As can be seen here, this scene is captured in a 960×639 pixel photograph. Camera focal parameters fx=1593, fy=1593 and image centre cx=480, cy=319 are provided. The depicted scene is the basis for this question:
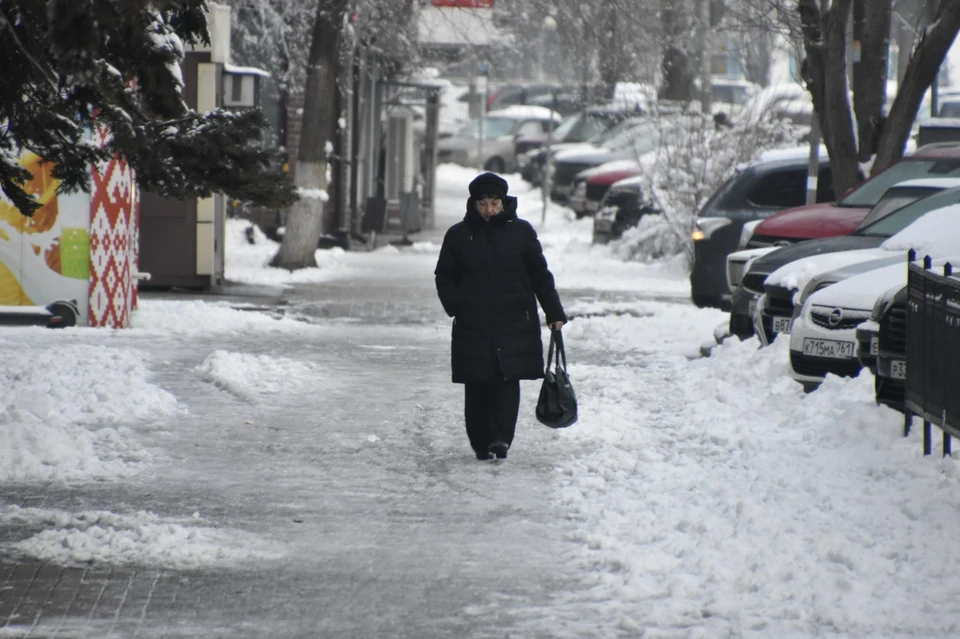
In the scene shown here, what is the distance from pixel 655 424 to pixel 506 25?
1537cm

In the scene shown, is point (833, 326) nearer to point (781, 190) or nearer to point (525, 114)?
point (781, 190)

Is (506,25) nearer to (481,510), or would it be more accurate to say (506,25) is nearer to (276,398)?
(276,398)

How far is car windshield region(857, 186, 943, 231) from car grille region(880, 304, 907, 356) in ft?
15.3

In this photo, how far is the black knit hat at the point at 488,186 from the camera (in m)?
8.30

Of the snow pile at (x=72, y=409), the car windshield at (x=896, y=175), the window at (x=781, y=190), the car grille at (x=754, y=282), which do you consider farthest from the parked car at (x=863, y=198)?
the snow pile at (x=72, y=409)

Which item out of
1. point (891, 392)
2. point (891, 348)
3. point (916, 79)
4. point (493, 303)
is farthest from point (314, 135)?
point (891, 348)

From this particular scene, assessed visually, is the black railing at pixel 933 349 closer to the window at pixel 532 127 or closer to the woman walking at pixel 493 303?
the woman walking at pixel 493 303

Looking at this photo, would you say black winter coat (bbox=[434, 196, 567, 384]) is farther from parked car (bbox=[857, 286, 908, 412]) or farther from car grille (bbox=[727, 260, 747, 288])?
car grille (bbox=[727, 260, 747, 288])

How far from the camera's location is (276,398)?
1059 cm

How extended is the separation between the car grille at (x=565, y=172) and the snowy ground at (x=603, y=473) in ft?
63.5

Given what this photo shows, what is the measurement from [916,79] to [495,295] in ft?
31.1

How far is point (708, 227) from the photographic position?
16875mm

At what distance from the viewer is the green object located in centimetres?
1317

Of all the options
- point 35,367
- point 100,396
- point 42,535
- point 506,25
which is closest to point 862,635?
point 42,535
